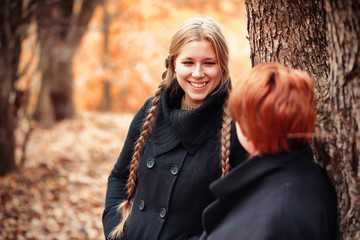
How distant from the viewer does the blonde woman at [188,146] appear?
2258 millimetres

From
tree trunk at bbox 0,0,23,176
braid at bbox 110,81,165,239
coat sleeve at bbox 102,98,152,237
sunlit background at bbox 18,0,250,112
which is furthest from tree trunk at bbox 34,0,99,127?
braid at bbox 110,81,165,239

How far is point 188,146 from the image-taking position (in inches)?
91.4

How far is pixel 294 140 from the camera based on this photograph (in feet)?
5.08

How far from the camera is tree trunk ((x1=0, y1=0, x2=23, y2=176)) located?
537 centimetres

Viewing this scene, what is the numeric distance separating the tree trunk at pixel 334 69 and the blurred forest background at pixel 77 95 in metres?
0.47

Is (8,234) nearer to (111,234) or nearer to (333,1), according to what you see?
(111,234)

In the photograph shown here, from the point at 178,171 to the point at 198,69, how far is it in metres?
0.61

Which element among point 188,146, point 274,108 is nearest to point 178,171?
point 188,146

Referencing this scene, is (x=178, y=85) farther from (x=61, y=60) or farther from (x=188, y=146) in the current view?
(x=61, y=60)

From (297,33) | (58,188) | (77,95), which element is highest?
(297,33)

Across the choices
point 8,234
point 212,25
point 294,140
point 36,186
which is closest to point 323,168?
point 294,140

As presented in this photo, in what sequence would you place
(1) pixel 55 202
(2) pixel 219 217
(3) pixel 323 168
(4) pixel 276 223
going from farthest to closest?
1. (1) pixel 55 202
2. (3) pixel 323 168
3. (2) pixel 219 217
4. (4) pixel 276 223

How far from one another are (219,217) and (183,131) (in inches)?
28.3

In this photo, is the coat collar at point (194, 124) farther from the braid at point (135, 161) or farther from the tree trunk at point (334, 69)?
the tree trunk at point (334, 69)
